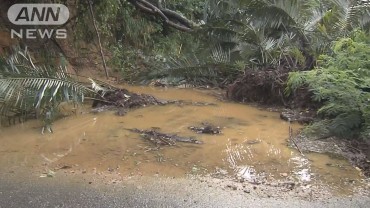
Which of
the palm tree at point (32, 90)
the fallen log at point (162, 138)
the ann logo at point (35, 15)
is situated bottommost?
the fallen log at point (162, 138)

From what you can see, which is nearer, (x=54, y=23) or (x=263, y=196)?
(x=263, y=196)

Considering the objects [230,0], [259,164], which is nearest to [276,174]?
[259,164]

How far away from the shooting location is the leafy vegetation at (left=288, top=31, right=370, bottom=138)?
5484 mm

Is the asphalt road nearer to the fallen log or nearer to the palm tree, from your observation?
the fallen log

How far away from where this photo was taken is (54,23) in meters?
10.0

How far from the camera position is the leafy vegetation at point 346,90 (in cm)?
548

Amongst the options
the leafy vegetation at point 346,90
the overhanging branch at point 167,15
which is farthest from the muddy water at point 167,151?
the overhanging branch at point 167,15

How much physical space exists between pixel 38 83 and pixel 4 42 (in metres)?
3.83

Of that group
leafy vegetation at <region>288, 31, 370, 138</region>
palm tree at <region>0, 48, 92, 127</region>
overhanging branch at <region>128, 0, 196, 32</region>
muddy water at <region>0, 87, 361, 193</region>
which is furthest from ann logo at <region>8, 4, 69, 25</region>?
leafy vegetation at <region>288, 31, 370, 138</region>

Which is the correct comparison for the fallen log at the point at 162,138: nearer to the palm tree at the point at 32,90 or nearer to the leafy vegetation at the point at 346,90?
the palm tree at the point at 32,90

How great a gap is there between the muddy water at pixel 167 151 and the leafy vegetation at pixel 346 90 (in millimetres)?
566

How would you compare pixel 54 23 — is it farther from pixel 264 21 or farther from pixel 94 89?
pixel 264 21

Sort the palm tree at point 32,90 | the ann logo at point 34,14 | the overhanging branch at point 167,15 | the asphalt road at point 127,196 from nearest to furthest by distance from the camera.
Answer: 1. the asphalt road at point 127,196
2. the palm tree at point 32,90
3. the ann logo at point 34,14
4. the overhanging branch at point 167,15

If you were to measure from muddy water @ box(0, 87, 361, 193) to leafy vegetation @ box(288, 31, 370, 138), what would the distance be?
57 cm
